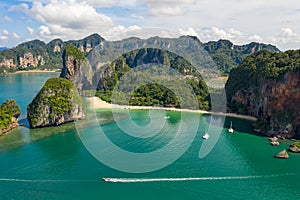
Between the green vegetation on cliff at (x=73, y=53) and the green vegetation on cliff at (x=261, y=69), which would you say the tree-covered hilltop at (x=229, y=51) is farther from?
the green vegetation on cliff at (x=261, y=69)

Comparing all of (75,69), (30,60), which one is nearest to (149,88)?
(75,69)

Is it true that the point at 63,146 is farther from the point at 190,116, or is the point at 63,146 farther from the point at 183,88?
the point at 183,88

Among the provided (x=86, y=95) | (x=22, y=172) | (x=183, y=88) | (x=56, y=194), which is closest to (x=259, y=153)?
(x=56, y=194)

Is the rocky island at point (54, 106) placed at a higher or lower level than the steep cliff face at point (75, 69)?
lower

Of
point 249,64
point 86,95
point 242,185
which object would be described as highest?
point 249,64

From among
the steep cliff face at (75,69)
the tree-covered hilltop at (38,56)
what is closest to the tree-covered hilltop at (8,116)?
the steep cliff face at (75,69)
